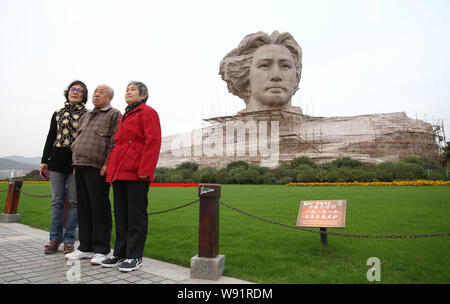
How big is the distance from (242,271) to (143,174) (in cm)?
155

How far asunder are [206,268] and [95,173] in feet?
6.50

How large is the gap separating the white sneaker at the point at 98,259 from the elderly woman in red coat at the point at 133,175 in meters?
0.10

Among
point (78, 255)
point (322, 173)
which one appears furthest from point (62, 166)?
point (322, 173)

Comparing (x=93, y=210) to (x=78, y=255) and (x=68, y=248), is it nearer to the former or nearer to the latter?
(x=78, y=255)

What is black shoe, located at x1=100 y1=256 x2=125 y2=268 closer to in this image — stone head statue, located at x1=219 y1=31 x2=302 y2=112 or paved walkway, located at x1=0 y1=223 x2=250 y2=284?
paved walkway, located at x1=0 y1=223 x2=250 y2=284

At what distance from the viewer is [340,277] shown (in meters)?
3.21

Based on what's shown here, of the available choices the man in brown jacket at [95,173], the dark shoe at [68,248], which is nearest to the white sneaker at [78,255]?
the man in brown jacket at [95,173]

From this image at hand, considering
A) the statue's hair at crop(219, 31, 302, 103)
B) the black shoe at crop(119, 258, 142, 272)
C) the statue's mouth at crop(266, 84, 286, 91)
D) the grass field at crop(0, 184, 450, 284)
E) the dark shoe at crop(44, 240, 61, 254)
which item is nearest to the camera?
the grass field at crop(0, 184, 450, 284)

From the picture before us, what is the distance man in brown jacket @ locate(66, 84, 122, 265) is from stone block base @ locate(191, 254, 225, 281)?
1365 millimetres

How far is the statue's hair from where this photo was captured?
3256 centimetres

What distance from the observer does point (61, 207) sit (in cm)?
453

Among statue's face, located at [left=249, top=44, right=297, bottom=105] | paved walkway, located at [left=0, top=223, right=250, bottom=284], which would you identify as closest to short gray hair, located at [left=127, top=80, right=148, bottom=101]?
paved walkway, located at [left=0, top=223, right=250, bottom=284]
